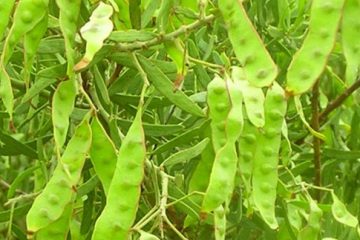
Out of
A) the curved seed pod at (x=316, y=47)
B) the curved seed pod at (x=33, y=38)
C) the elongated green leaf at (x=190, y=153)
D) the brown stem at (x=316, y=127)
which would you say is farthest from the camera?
the brown stem at (x=316, y=127)

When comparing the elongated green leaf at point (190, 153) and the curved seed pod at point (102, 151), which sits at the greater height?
the curved seed pod at point (102, 151)

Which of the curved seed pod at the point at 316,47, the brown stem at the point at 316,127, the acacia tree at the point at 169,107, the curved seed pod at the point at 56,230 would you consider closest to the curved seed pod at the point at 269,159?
the acacia tree at the point at 169,107

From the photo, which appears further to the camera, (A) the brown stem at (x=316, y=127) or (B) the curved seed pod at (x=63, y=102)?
(A) the brown stem at (x=316, y=127)

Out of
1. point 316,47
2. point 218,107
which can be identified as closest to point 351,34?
point 316,47

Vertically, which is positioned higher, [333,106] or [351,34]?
[351,34]

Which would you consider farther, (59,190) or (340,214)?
(340,214)

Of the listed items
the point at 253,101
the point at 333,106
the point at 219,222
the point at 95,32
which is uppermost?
the point at 95,32

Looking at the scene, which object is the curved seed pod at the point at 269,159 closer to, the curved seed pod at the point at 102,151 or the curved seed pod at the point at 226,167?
the curved seed pod at the point at 226,167

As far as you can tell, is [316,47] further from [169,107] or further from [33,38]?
[169,107]

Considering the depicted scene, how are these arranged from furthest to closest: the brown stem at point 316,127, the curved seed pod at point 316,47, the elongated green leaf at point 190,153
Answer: the brown stem at point 316,127 → the elongated green leaf at point 190,153 → the curved seed pod at point 316,47
